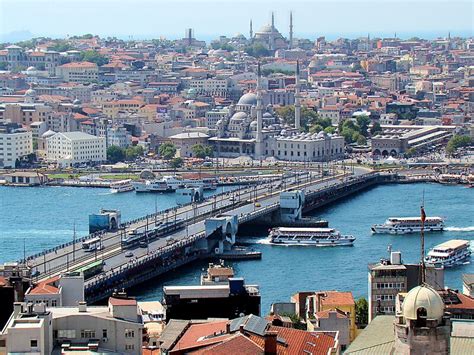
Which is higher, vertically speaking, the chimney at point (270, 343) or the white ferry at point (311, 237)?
the chimney at point (270, 343)

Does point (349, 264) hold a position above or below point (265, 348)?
below

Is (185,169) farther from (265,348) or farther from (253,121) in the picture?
(265,348)

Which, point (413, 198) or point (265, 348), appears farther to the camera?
point (413, 198)

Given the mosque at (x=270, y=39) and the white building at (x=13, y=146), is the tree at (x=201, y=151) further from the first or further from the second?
the mosque at (x=270, y=39)

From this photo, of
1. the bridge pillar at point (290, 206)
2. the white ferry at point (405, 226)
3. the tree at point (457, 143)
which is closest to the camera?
the white ferry at point (405, 226)

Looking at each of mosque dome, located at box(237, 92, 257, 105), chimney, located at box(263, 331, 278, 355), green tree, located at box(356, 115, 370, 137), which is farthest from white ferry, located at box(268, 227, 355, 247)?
mosque dome, located at box(237, 92, 257, 105)

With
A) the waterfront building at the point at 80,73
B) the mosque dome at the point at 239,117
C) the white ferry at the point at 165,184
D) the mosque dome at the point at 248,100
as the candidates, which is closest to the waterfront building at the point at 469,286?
the white ferry at the point at 165,184

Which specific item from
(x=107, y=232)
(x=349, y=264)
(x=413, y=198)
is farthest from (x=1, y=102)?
(x=349, y=264)

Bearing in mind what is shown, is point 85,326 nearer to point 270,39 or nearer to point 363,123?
point 363,123
